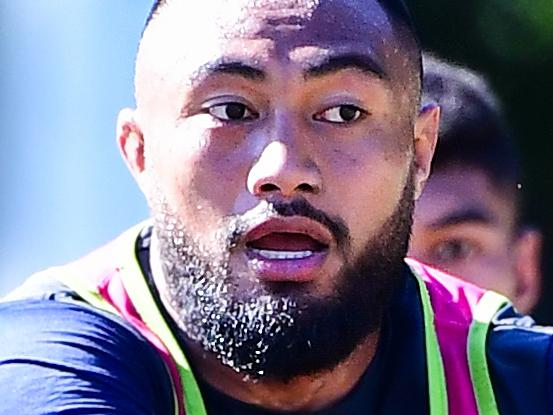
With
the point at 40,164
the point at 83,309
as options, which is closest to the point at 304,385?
the point at 83,309

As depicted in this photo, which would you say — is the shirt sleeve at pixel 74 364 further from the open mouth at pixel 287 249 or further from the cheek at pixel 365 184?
the cheek at pixel 365 184

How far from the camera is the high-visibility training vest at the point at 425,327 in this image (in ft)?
7.11

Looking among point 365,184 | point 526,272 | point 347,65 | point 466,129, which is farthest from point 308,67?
point 526,272

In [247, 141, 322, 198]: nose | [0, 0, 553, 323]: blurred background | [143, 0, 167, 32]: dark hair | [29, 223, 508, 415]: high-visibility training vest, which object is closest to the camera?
[247, 141, 322, 198]: nose

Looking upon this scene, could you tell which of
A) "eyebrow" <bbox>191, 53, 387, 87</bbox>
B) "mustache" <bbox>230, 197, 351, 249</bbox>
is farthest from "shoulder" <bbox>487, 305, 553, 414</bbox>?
"eyebrow" <bbox>191, 53, 387, 87</bbox>

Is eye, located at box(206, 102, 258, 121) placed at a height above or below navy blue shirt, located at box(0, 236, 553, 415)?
above

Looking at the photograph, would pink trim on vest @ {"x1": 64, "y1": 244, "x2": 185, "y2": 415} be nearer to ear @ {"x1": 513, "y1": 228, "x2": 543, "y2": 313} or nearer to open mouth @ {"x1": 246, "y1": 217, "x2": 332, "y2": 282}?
open mouth @ {"x1": 246, "y1": 217, "x2": 332, "y2": 282}

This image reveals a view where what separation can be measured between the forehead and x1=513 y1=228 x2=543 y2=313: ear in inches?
50.3

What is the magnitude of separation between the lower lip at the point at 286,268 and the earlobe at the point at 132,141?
319 millimetres

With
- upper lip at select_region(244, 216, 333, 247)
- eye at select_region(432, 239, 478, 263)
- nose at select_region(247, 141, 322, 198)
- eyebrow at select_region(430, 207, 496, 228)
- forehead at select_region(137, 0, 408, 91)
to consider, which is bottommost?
upper lip at select_region(244, 216, 333, 247)

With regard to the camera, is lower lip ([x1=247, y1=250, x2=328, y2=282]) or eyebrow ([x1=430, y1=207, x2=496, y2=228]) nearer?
lower lip ([x1=247, y1=250, x2=328, y2=282])

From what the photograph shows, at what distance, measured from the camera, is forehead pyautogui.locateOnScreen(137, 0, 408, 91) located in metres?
2.14

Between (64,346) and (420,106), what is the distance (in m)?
0.59

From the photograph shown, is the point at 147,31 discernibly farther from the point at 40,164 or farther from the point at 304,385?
the point at 40,164
